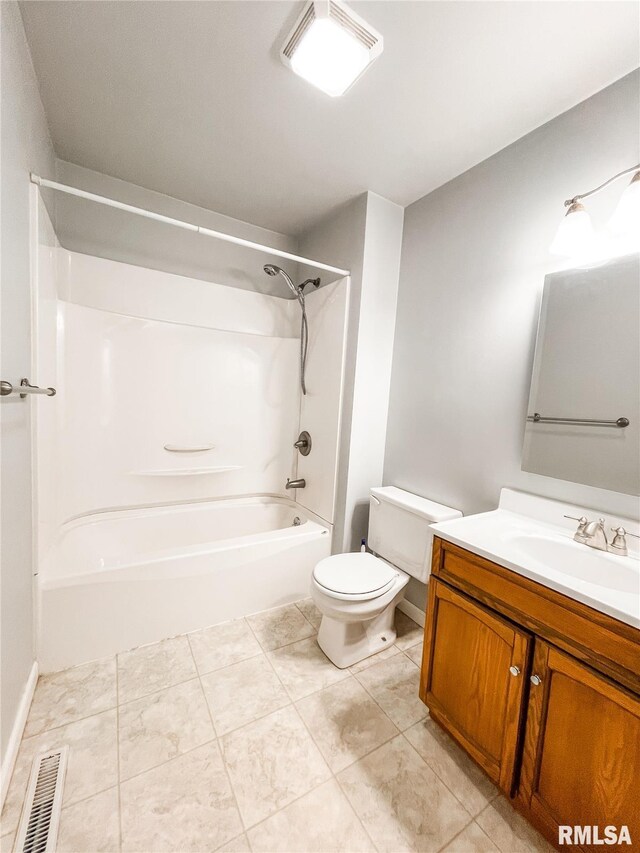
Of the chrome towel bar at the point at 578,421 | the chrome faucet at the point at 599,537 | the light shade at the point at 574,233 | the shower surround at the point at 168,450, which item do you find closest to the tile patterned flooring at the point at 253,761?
the shower surround at the point at 168,450

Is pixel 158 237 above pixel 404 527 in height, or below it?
above

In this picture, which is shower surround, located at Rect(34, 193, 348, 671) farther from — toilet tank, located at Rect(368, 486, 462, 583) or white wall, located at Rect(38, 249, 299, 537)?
toilet tank, located at Rect(368, 486, 462, 583)

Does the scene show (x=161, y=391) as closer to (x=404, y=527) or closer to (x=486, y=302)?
(x=404, y=527)

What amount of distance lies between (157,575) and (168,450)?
82 cm

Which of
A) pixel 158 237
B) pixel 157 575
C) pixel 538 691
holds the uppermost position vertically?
pixel 158 237

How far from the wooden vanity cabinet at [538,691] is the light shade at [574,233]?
115cm

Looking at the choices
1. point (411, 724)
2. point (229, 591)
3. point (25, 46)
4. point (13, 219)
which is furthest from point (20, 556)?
point (25, 46)

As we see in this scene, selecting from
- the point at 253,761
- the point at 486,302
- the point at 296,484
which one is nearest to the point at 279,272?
the point at 486,302

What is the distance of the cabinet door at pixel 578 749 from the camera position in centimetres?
75

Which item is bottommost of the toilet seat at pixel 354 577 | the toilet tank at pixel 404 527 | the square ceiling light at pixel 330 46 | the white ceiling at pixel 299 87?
the toilet seat at pixel 354 577

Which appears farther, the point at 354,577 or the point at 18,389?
the point at 354,577

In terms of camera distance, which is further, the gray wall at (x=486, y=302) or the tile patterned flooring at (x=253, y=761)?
the gray wall at (x=486, y=302)

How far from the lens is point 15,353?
113cm

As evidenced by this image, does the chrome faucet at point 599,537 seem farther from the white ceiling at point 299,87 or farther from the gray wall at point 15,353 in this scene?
the gray wall at point 15,353
